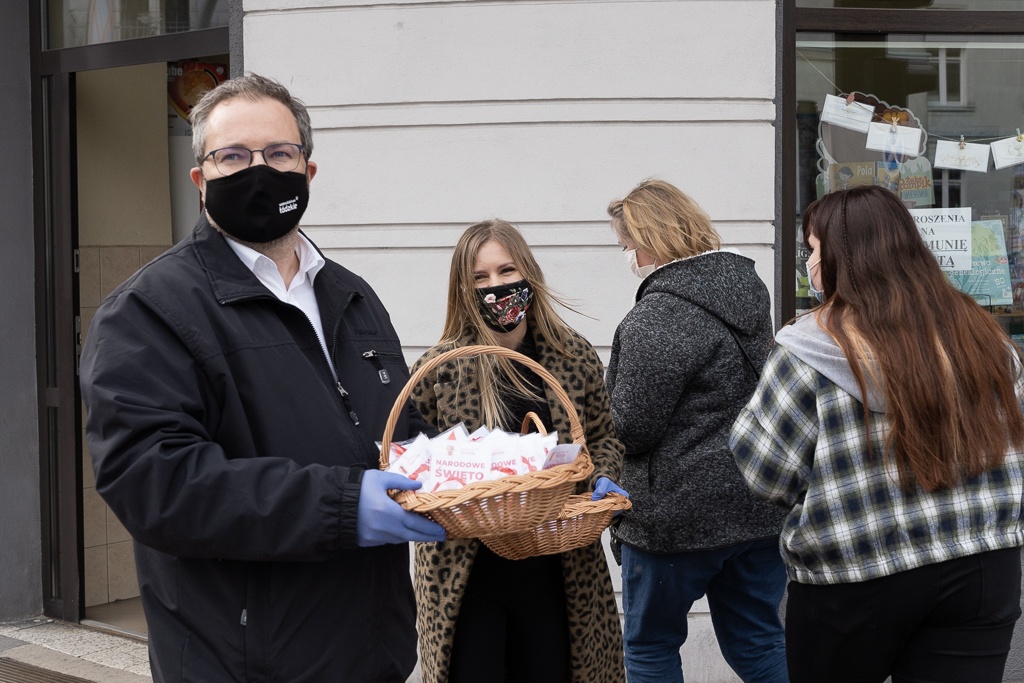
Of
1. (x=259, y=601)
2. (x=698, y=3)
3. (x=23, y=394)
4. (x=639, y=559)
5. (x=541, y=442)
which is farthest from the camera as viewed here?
(x=23, y=394)

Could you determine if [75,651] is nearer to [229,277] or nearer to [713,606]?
[713,606]

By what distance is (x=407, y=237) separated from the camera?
4.98 m

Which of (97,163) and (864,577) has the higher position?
(97,163)

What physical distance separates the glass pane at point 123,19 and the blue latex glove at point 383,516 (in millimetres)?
4002

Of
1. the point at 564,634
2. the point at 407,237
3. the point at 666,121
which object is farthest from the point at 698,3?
the point at 564,634

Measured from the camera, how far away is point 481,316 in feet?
10.8

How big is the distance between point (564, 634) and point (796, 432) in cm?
107

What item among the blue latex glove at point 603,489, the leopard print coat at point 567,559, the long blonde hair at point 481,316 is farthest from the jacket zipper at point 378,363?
the long blonde hair at point 481,316

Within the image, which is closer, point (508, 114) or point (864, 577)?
point (864, 577)

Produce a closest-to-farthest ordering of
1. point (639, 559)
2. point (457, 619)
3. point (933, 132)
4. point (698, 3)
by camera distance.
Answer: point (457, 619)
point (639, 559)
point (698, 3)
point (933, 132)

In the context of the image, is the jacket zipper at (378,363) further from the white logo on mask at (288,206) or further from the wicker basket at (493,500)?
the white logo on mask at (288,206)

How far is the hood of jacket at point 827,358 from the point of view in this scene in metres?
2.43

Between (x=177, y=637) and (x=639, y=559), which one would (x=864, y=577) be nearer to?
(x=639, y=559)

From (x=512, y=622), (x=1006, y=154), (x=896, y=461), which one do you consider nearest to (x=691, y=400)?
(x=512, y=622)
